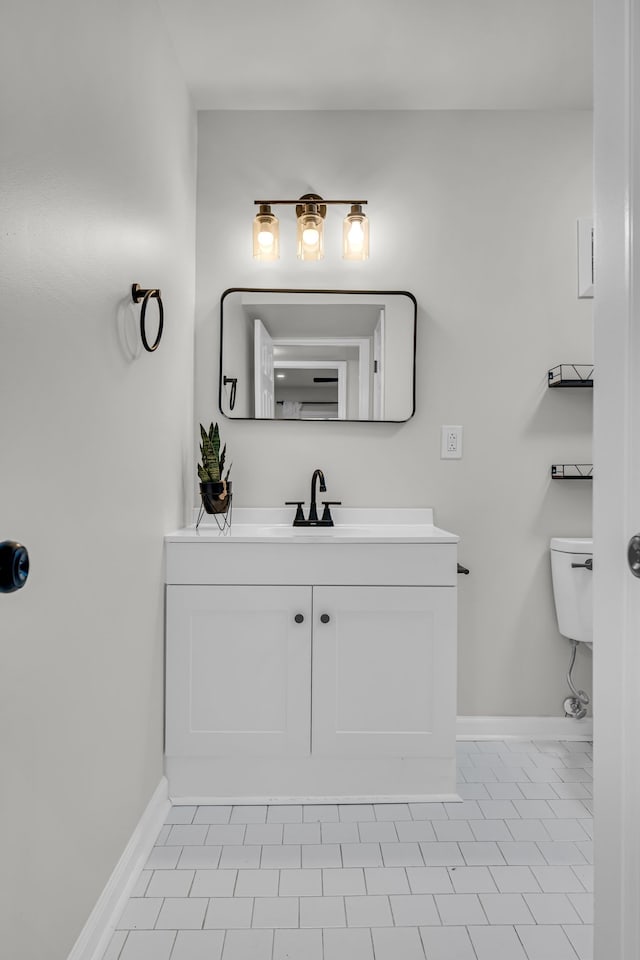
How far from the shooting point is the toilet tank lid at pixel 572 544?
2.32 meters

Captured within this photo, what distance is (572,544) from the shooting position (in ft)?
7.70

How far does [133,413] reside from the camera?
64.7 inches

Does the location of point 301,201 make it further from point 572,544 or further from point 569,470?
point 572,544

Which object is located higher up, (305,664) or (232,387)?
(232,387)

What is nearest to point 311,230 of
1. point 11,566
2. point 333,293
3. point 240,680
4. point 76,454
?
point 333,293

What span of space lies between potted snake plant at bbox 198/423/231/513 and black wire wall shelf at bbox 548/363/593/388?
1.27m

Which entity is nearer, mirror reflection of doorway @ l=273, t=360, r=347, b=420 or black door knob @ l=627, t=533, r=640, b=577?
black door knob @ l=627, t=533, r=640, b=577

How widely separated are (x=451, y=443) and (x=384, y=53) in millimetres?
1344

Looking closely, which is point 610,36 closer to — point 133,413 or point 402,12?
point 133,413

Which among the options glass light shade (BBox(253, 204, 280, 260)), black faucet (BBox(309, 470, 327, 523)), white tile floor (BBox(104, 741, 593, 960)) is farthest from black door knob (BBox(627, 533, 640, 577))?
glass light shade (BBox(253, 204, 280, 260))

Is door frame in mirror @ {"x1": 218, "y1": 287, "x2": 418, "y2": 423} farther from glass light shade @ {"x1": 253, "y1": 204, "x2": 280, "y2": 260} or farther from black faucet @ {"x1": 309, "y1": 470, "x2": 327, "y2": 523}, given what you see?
black faucet @ {"x1": 309, "y1": 470, "x2": 327, "y2": 523}

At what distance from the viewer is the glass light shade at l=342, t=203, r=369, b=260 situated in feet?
7.77

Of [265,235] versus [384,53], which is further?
[265,235]

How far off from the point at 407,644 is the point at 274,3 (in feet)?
6.38
